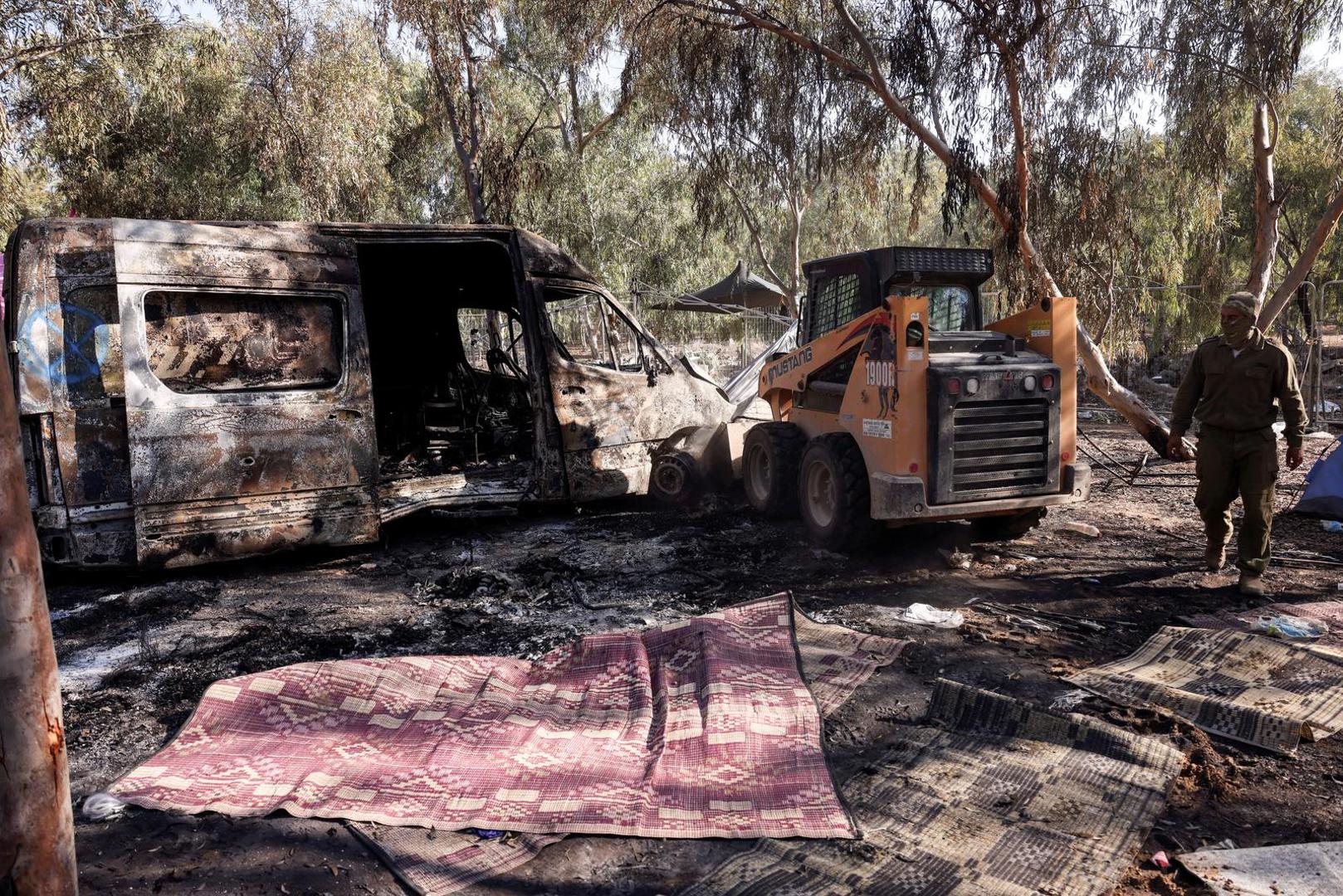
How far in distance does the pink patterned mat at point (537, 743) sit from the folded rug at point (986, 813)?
18cm

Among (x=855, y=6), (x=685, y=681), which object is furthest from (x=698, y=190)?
(x=685, y=681)

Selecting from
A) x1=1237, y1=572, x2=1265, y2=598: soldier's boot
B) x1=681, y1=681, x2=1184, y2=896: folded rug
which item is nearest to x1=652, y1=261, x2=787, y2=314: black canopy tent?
x1=1237, y1=572, x2=1265, y2=598: soldier's boot

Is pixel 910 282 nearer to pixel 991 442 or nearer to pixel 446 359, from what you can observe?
pixel 991 442

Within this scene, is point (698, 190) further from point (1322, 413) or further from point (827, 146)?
point (1322, 413)

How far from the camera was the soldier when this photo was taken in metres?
5.57

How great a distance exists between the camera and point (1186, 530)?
24.6 ft

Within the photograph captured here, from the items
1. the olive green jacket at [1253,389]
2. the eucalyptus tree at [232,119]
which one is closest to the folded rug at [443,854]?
the olive green jacket at [1253,389]

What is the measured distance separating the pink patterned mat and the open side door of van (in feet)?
7.86

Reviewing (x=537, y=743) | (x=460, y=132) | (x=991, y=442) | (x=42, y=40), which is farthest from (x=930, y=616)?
(x=42, y=40)

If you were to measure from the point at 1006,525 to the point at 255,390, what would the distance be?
5680 mm

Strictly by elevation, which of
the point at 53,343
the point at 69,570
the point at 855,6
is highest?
the point at 855,6

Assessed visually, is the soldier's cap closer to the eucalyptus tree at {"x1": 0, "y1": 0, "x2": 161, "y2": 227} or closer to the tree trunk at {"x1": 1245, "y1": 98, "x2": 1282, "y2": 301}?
the tree trunk at {"x1": 1245, "y1": 98, "x2": 1282, "y2": 301}

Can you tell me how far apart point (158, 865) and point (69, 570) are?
4.12 metres

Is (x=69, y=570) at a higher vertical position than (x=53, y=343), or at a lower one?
lower
